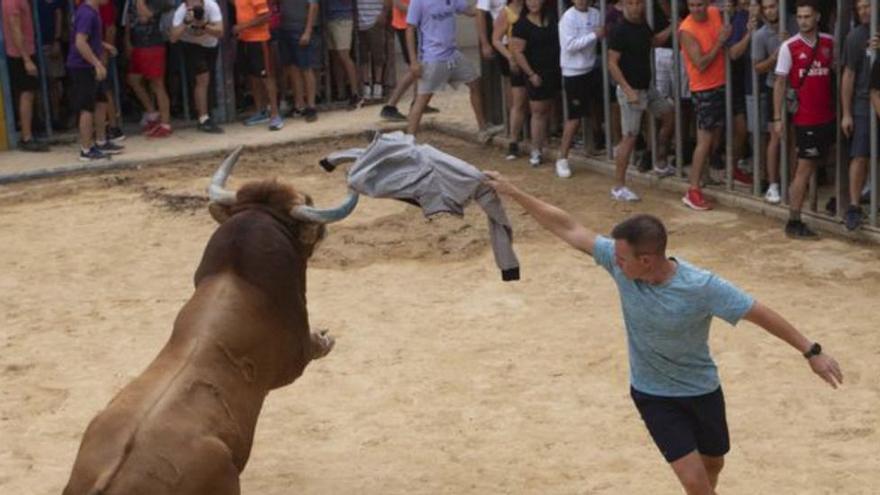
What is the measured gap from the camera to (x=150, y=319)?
11805 millimetres

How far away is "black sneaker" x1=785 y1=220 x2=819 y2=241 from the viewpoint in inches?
521

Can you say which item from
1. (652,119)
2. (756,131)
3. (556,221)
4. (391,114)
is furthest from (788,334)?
(391,114)

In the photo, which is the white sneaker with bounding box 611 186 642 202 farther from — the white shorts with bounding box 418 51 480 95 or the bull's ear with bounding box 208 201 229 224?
the bull's ear with bounding box 208 201 229 224

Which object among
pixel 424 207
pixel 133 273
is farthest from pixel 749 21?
pixel 424 207

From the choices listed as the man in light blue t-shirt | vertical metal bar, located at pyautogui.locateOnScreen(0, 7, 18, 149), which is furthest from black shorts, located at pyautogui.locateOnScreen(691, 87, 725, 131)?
vertical metal bar, located at pyautogui.locateOnScreen(0, 7, 18, 149)

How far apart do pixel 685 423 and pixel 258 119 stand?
1303cm

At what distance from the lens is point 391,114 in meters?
18.9

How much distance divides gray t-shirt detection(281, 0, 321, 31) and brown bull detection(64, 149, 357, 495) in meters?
10.5

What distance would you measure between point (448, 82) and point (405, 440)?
8.59 metres

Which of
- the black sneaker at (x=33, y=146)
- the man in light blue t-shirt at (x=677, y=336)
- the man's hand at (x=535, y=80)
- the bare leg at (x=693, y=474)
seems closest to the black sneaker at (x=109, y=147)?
the black sneaker at (x=33, y=146)

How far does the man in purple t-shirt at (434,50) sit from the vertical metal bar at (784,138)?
14.3ft

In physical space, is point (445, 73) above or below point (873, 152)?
above

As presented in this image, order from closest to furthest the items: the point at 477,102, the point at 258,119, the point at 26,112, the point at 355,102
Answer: the point at 26,112
the point at 477,102
the point at 258,119
the point at 355,102

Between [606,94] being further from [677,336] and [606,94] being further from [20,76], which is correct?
[677,336]
